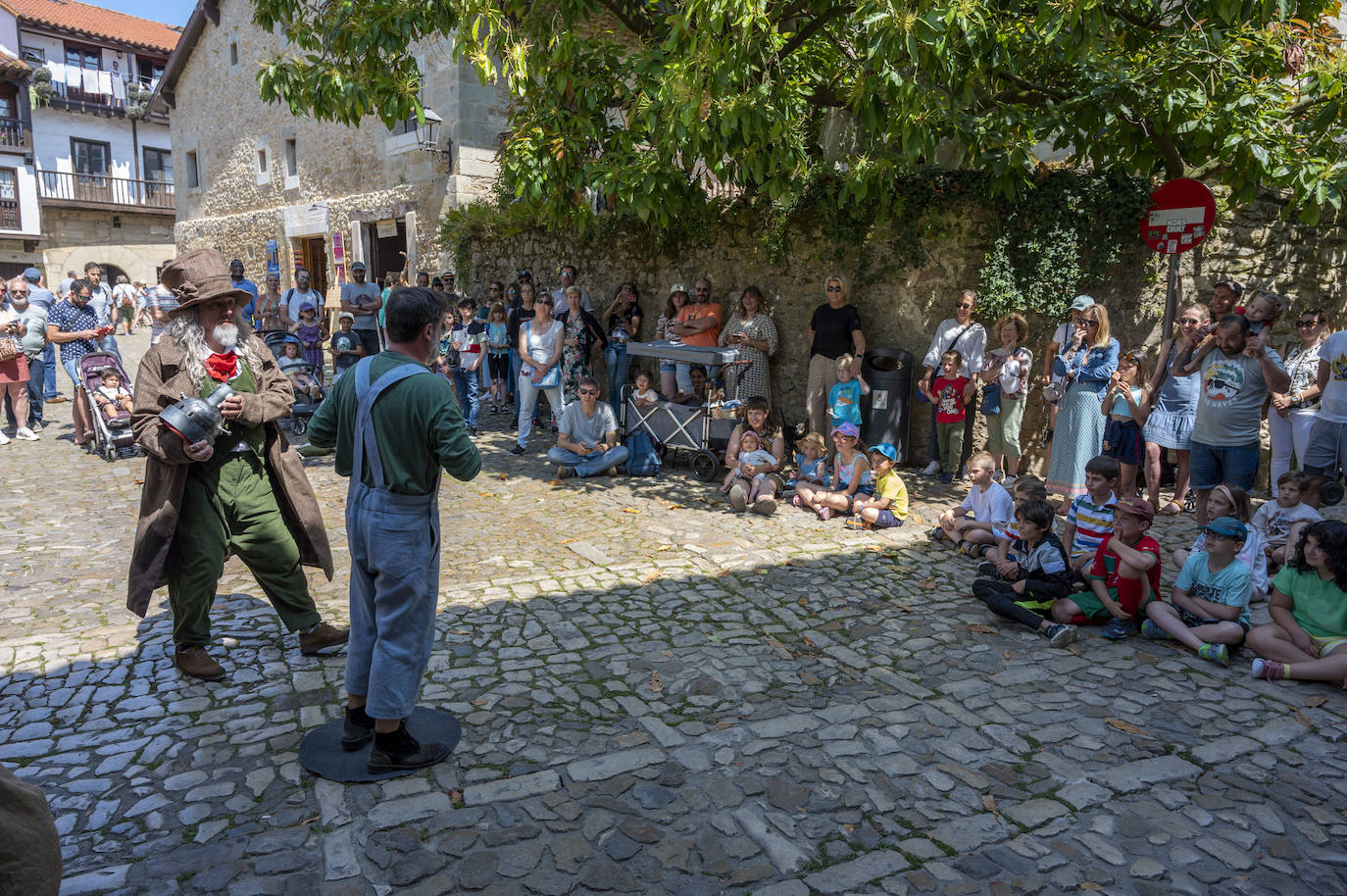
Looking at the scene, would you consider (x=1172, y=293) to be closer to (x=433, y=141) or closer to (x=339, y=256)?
(x=433, y=141)

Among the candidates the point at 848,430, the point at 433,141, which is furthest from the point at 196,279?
the point at 433,141

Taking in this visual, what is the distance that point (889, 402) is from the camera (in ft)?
30.9

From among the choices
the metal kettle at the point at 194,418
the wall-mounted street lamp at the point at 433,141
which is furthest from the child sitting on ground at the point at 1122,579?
the wall-mounted street lamp at the point at 433,141

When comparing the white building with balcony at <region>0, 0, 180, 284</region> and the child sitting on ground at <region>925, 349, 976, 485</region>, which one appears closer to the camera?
the child sitting on ground at <region>925, 349, 976, 485</region>

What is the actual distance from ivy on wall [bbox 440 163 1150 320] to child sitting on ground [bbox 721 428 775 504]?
7.59 ft

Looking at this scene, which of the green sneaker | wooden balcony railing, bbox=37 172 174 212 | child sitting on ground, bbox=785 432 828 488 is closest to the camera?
the green sneaker

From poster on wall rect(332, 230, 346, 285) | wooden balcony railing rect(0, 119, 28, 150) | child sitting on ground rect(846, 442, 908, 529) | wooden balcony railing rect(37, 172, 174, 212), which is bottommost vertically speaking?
child sitting on ground rect(846, 442, 908, 529)

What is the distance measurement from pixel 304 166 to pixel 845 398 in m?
17.4

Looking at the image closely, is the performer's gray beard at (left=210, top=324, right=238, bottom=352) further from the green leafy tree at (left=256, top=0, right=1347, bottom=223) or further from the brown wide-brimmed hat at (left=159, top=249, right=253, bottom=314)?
the green leafy tree at (left=256, top=0, right=1347, bottom=223)

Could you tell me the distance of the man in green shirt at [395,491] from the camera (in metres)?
3.39

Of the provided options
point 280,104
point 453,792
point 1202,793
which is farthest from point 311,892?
point 280,104

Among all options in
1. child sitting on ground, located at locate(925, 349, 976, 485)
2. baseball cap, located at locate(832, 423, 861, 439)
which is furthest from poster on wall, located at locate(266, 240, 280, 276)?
baseball cap, located at locate(832, 423, 861, 439)

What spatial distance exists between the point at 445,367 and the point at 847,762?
30.8 feet

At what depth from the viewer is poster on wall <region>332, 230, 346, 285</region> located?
67.8 feet
